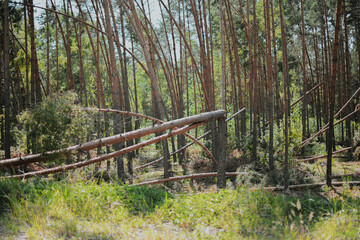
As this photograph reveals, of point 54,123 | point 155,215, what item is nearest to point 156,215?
point 155,215

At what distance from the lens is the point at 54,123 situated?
13.2 ft

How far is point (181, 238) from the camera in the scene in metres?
2.87

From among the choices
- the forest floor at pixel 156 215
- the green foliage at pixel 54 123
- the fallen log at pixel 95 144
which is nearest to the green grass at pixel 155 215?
the forest floor at pixel 156 215

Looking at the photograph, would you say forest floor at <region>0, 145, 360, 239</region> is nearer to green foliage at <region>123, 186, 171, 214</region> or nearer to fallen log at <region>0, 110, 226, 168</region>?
green foliage at <region>123, 186, 171, 214</region>

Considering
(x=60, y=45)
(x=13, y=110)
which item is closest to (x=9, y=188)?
(x=13, y=110)

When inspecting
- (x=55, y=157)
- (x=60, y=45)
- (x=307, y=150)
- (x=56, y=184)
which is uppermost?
(x=60, y=45)

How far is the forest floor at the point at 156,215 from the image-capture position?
2.88 m

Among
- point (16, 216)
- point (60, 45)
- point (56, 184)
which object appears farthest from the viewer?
point (60, 45)

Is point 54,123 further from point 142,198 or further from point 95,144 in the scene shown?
point 142,198

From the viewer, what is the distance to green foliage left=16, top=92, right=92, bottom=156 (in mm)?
4000

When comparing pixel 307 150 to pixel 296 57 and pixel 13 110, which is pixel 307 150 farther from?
pixel 13 110

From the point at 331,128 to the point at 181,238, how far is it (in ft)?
10.1

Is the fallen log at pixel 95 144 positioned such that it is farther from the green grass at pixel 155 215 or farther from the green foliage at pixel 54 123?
the green grass at pixel 155 215

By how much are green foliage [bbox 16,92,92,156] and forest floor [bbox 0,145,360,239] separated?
52cm
